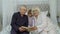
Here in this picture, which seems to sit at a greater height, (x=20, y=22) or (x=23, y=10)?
(x=23, y=10)

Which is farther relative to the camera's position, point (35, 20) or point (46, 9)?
point (46, 9)

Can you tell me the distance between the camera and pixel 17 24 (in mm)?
3156

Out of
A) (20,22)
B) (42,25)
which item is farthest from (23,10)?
(42,25)

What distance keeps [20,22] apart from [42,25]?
50 cm

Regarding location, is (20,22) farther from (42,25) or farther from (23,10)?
(42,25)

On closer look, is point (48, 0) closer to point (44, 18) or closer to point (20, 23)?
point (44, 18)

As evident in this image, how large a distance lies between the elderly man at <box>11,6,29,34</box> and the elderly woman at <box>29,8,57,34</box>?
23 cm

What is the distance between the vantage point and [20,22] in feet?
10.4

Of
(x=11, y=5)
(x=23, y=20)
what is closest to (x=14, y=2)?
(x=11, y=5)

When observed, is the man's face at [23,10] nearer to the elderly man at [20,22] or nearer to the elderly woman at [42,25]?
the elderly man at [20,22]

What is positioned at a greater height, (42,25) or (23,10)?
(23,10)

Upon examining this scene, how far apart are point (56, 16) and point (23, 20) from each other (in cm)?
93

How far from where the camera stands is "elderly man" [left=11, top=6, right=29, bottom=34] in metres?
→ 3.07

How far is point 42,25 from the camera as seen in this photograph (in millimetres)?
3098
